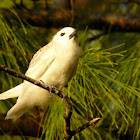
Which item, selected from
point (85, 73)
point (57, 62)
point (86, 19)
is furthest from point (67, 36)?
point (86, 19)

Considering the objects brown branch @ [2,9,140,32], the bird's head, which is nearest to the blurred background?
brown branch @ [2,9,140,32]

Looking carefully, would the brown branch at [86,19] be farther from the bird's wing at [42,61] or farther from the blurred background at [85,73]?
the bird's wing at [42,61]

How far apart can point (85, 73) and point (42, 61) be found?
0.66ft

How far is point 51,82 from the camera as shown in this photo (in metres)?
1.04

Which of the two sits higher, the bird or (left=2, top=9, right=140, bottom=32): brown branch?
(left=2, top=9, right=140, bottom=32): brown branch

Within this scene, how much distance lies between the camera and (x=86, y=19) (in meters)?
1.71

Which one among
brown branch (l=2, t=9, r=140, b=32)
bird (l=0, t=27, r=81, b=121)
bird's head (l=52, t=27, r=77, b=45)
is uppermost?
brown branch (l=2, t=9, r=140, b=32)

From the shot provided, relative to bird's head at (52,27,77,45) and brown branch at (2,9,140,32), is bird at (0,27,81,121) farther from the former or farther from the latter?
brown branch at (2,9,140,32)

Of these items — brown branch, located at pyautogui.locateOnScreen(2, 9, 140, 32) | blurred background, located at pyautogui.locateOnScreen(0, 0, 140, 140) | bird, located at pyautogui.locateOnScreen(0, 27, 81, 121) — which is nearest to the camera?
bird, located at pyautogui.locateOnScreen(0, 27, 81, 121)

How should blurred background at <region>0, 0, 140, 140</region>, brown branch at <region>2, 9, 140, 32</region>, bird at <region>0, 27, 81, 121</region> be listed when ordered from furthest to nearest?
brown branch at <region>2, 9, 140, 32</region> → blurred background at <region>0, 0, 140, 140</region> → bird at <region>0, 27, 81, 121</region>

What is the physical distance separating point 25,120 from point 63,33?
0.59m

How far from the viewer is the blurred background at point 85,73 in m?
1.14

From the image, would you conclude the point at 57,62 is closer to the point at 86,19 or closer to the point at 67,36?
the point at 67,36

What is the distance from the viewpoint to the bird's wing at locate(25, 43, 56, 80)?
3.34ft
